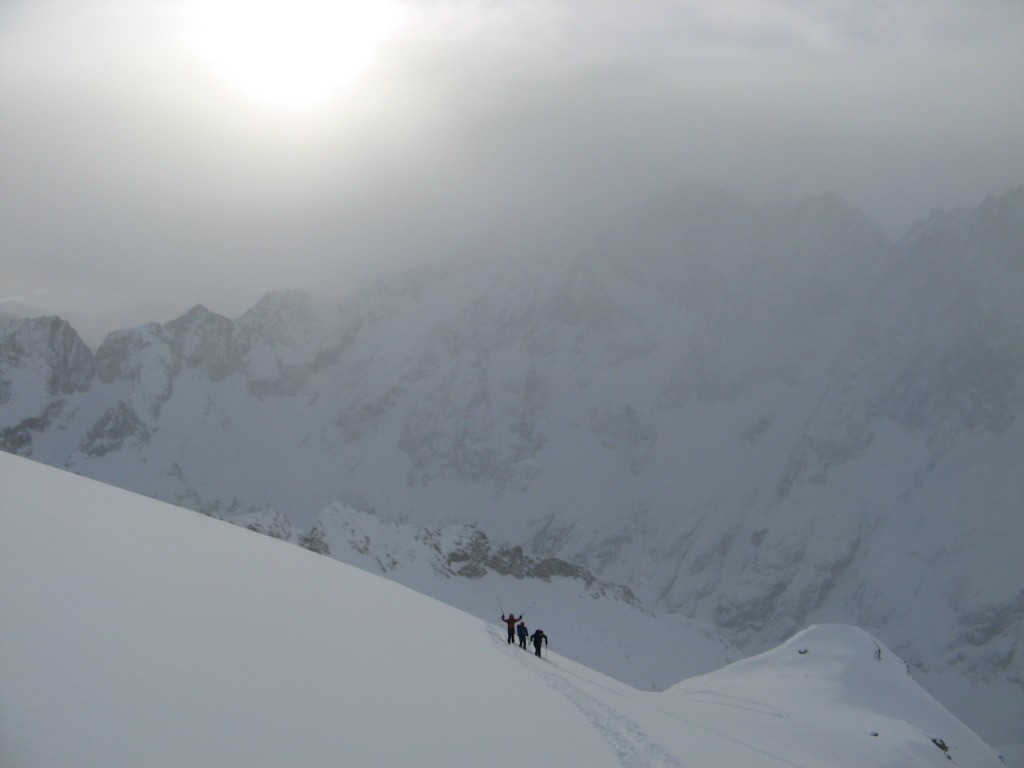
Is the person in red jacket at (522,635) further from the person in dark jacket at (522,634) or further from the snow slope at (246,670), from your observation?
the snow slope at (246,670)

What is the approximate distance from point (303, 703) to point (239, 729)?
2028 millimetres

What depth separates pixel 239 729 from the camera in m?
12.5

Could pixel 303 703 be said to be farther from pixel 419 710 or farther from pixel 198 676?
pixel 419 710

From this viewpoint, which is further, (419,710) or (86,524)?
(86,524)

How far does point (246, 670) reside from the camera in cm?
1496

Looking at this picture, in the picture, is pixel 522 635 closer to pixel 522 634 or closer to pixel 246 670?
pixel 522 634

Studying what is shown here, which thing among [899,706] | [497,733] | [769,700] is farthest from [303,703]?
[899,706]

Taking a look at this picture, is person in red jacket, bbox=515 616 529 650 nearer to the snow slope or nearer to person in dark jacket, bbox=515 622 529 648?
person in dark jacket, bbox=515 622 529 648

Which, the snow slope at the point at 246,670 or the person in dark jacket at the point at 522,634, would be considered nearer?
the snow slope at the point at 246,670

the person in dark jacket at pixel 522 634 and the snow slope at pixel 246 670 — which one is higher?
the person in dark jacket at pixel 522 634

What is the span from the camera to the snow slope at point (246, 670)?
11.5 m

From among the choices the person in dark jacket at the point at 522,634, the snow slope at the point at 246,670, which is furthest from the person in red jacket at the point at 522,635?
the snow slope at the point at 246,670

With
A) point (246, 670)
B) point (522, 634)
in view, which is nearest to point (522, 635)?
point (522, 634)

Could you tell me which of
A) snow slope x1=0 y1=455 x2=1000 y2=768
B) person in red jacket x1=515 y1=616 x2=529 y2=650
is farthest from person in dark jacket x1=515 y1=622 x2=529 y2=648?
snow slope x1=0 y1=455 x2=1000 y2=768
